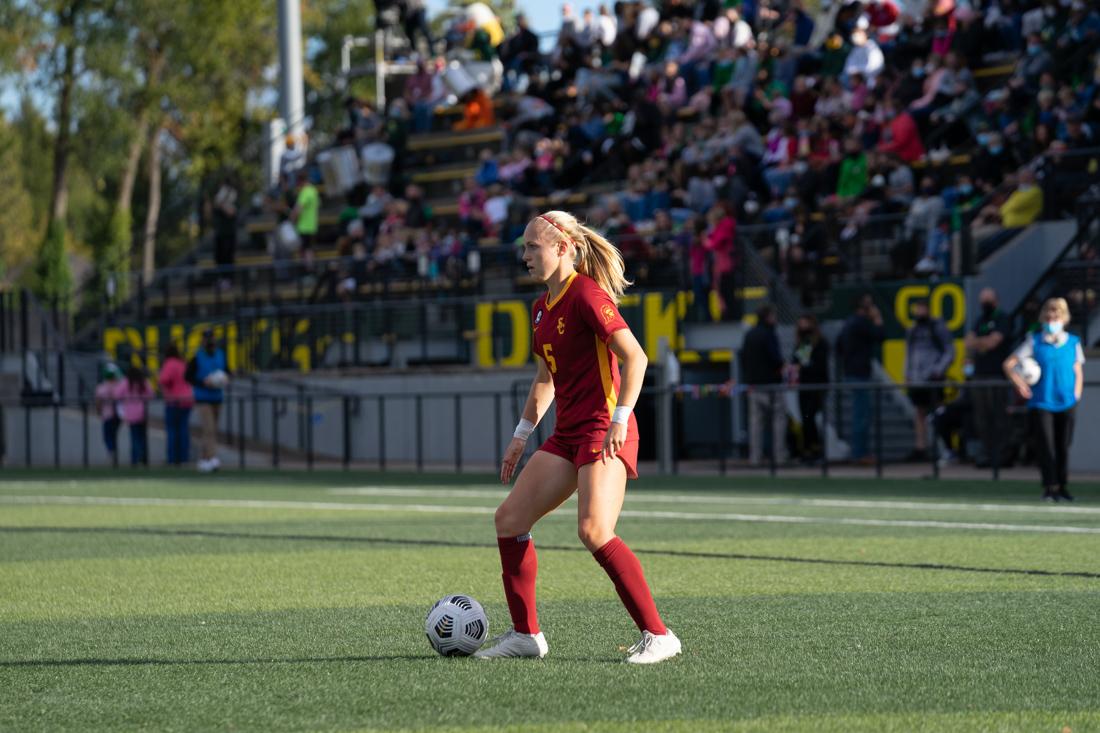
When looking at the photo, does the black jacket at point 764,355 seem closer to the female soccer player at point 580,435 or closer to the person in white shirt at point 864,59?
the person in white shirt at point 864,59

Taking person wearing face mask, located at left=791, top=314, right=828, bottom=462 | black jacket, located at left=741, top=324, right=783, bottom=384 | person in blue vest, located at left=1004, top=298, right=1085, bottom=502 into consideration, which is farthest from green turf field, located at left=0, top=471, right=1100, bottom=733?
black jacket, located at left=741, top=324, right=783, bottom=384

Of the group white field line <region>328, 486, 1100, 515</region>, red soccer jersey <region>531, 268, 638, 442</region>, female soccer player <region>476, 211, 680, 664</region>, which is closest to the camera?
female soccer player <region>476, 211, 680, 664</region>

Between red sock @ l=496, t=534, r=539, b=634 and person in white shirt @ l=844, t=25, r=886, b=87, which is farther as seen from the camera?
person in white shirt @ l=844, t=25, r=886, b=87

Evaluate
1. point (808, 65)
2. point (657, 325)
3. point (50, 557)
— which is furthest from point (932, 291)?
point (50, 557)

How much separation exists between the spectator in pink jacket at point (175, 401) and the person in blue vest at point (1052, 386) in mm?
14605

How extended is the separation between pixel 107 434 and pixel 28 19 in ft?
58.9

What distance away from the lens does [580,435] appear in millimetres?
7656

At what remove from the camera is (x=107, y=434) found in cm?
2986

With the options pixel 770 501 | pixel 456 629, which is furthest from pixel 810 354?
pixel 456 629

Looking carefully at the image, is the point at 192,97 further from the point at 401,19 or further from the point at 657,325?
the point at 657,325

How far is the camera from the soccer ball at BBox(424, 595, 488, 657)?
7750 mm

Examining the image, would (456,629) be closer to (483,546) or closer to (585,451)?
(585,451)

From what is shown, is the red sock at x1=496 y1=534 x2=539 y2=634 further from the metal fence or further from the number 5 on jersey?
the metal fence

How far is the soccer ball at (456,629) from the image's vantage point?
7.75 meters
